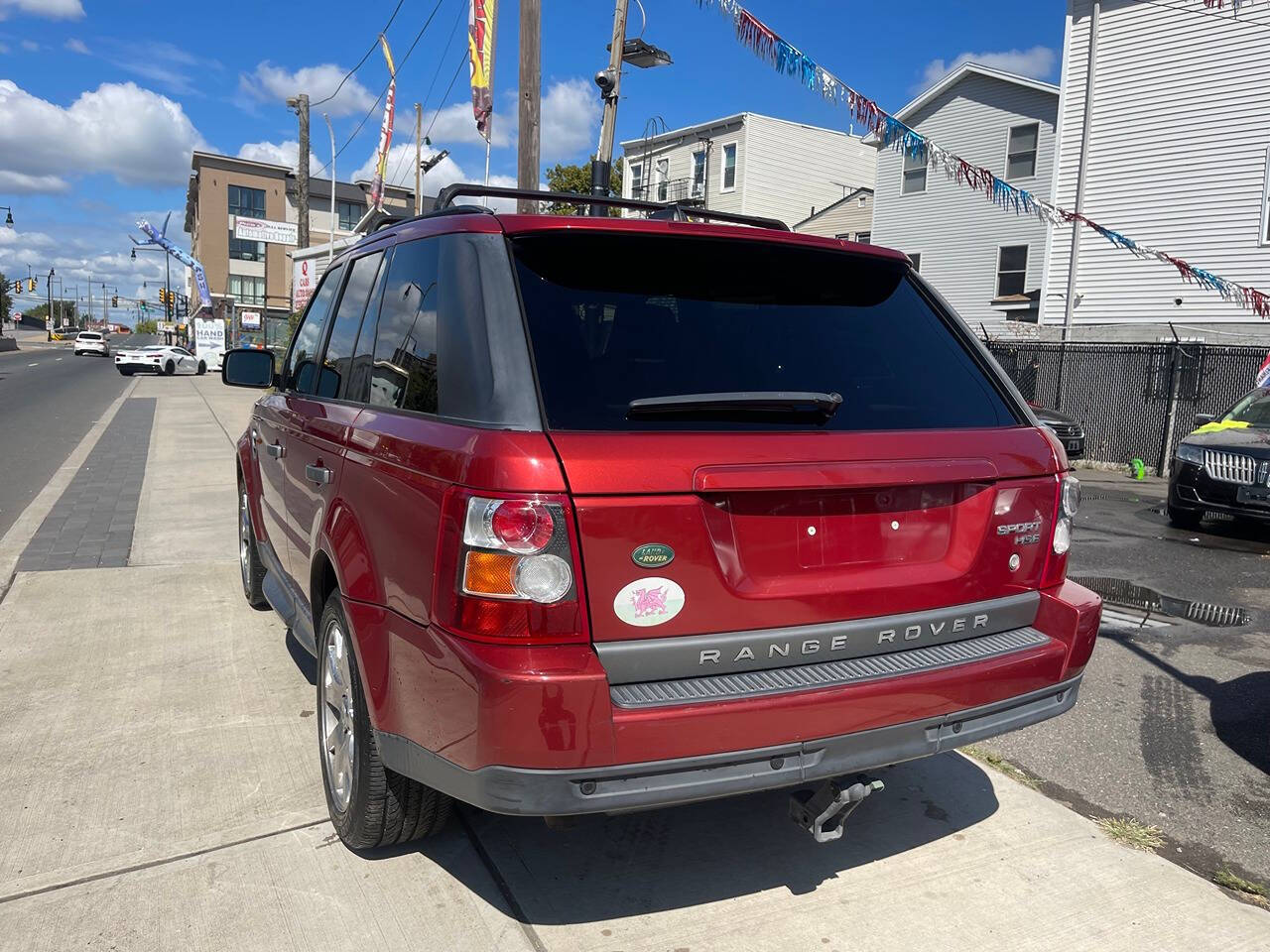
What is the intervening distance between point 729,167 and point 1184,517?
2723 centimetres

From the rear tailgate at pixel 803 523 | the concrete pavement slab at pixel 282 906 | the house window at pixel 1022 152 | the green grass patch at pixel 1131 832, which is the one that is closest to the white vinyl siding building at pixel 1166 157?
the house window at pixel 1022 152

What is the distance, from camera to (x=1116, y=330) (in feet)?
61.0

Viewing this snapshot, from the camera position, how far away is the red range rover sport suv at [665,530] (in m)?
2.18

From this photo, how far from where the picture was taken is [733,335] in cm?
268

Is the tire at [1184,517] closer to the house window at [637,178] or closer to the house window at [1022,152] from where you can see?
the house window at [1022,152]

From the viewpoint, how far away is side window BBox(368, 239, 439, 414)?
2670mm

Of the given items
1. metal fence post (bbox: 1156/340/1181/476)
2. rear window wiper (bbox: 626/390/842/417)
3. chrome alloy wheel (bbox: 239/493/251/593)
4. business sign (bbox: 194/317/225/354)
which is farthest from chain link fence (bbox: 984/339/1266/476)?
business sign (bbox: 194/317/225/354)

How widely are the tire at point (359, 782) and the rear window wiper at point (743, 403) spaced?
1150mm

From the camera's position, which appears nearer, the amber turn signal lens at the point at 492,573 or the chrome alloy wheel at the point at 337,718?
the amber turn signal lens at the point at 492,573

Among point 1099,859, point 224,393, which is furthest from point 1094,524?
point 224,393

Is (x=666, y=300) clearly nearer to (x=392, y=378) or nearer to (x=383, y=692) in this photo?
(x=392, y=378)

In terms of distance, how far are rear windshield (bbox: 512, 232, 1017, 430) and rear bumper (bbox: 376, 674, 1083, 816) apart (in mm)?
793

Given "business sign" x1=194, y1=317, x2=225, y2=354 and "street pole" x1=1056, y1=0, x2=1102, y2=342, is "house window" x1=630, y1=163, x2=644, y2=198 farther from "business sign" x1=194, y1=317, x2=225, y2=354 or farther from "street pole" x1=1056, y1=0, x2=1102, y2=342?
"street pole" x1=1056, y1=0, x2=1102, y2=342

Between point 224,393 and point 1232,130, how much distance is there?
23.6 m
